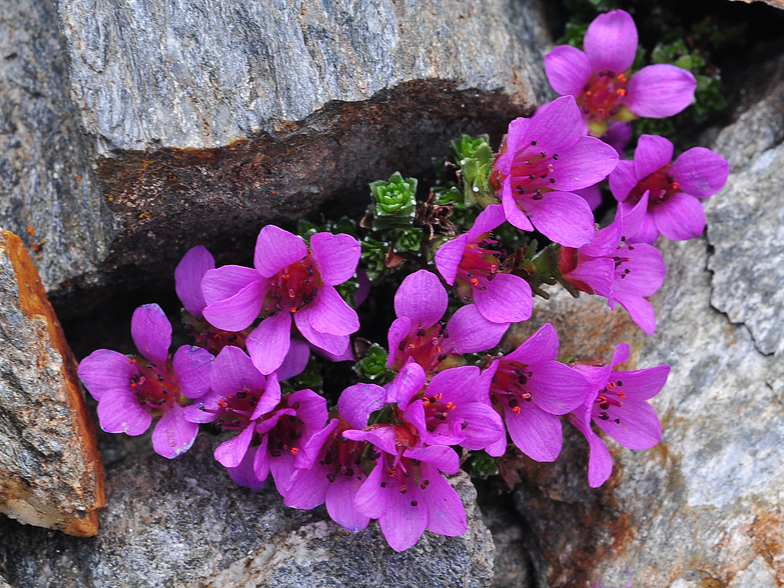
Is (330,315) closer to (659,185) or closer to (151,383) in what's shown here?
(151,383)

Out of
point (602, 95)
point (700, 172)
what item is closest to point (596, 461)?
point (700, 172)

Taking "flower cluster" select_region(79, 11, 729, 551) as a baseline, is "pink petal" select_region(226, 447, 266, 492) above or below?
below

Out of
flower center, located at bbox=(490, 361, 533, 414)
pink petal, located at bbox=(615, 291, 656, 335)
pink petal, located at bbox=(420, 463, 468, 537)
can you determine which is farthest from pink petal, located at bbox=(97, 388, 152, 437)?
pink petal, located at bbox=(615, 291, 656, 335)

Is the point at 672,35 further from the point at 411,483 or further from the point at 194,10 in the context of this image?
the point at 411,483

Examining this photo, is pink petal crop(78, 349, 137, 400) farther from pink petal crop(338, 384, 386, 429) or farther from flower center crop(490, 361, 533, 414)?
flower center crop(490, 361, 533, 414)

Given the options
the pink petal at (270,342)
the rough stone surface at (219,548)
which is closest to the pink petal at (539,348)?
the rough stone surface at (219,548)

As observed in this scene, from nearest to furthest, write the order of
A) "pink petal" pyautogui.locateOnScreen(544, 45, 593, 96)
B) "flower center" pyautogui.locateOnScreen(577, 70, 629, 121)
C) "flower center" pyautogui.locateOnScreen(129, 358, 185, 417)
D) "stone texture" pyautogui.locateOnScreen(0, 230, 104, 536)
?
"stone texture" pyautogui.locateOnScreen(0, 230, 104, 536) < "flower center" pyautogui.locateOnScreen(129, 358, 185, 417) < "pink petal" pyautogui.locateOnScreen(544, 45, 593, 96) < "flower center" pyautogui.locateOnScreen(577, 70, 629, 121)
